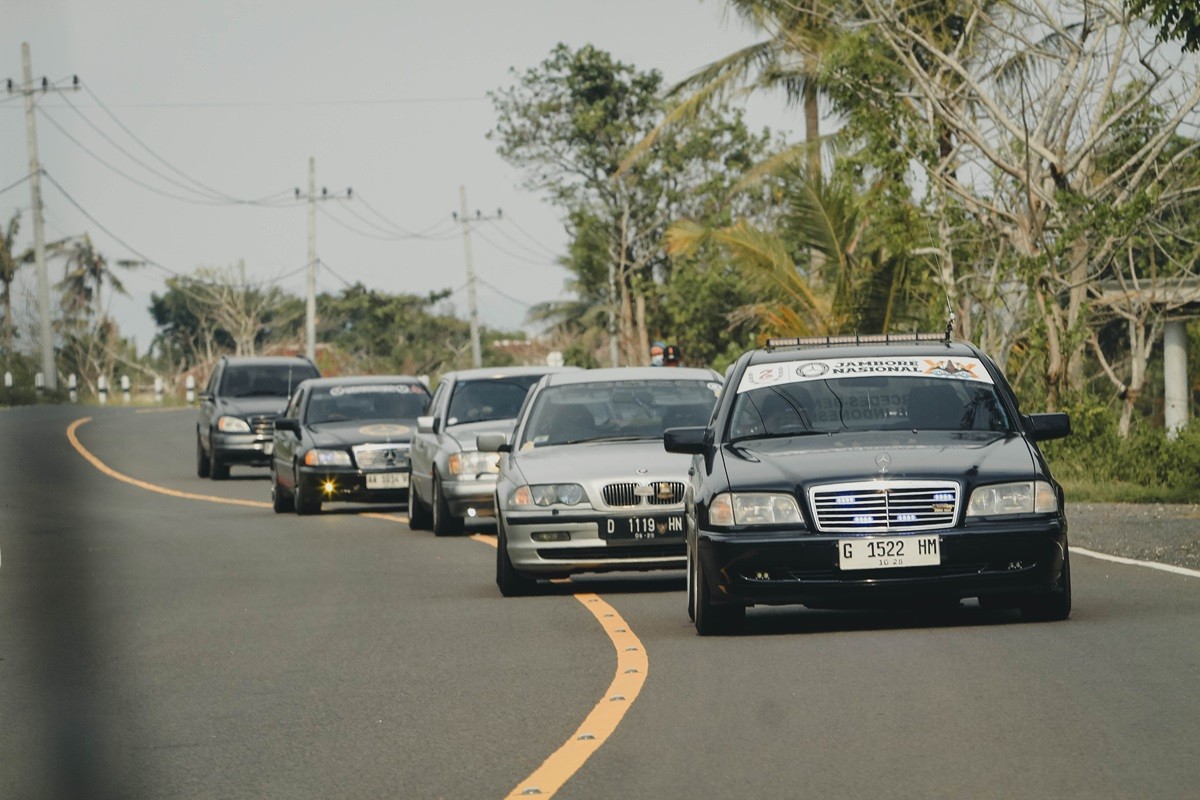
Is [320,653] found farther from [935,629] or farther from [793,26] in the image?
[793,26]

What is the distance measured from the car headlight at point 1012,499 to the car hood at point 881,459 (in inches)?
2.0

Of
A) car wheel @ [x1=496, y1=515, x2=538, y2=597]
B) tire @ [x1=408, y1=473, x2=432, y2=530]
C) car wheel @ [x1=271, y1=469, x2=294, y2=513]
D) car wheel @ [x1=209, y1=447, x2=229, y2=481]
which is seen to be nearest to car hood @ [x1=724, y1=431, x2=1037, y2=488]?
car wheel @ [x1=496, y1=515, x2=538, y2=597]

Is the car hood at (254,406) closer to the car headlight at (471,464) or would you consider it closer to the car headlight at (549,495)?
the car headlight at (471,464)

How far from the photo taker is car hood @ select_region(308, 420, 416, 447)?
24.0m

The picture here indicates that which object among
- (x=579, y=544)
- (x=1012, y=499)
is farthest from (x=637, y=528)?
(x=1012, y=499)

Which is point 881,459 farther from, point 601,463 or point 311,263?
point 311,263

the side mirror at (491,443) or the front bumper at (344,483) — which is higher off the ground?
the side mirror at (491,443)

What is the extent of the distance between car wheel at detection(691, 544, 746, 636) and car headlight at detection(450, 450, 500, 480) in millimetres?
8580

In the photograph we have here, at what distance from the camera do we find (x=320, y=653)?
11273mm

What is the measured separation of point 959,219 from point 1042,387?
255cm

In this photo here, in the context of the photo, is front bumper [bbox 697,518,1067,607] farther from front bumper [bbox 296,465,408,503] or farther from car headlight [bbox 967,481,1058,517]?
front bumper [bbox 296,465,408,503]

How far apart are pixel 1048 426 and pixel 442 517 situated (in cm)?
964

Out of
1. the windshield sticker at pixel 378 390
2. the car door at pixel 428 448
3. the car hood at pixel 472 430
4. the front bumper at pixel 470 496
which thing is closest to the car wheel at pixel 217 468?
the windshield sticker at pixel 378 390

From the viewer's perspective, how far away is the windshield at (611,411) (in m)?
15.5
